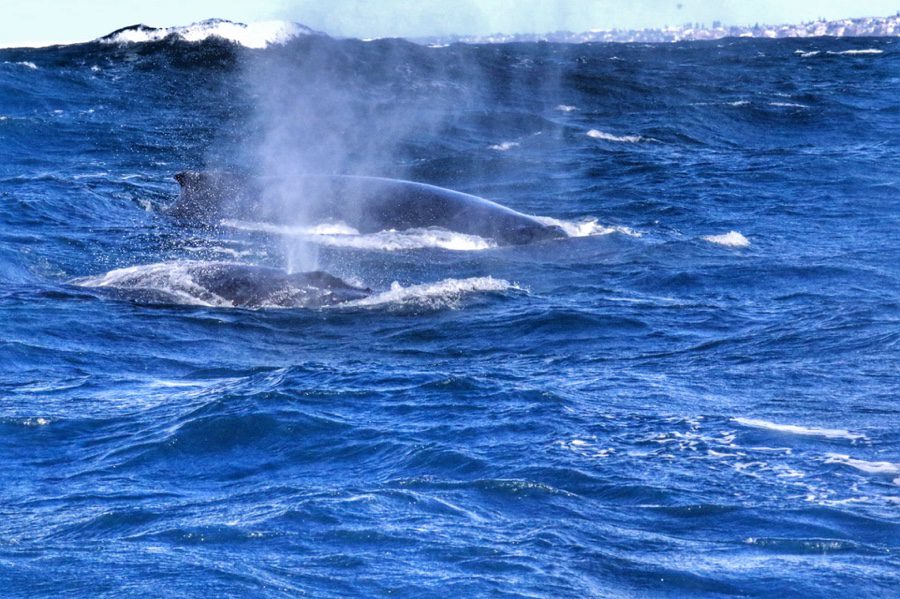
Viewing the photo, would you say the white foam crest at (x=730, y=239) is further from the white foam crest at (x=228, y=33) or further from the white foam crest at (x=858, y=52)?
the white foam crest at (x=858, y=52)

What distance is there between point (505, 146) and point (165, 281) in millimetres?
21449

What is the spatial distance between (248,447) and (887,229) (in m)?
16.2

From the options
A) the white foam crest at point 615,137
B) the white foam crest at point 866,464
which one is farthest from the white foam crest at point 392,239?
the white foam crest at point 615,137

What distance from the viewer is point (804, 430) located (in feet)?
35.2

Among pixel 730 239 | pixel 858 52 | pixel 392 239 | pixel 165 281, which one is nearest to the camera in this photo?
pixel 165 281

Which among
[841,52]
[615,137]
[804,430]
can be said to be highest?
[841,52]

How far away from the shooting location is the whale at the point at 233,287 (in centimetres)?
1619

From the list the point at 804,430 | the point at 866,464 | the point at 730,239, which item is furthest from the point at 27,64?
the point at 866,464

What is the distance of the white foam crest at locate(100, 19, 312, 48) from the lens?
211ft

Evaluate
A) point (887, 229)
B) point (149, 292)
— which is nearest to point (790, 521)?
point (149, 292)

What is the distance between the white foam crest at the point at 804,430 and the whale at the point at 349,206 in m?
10.6

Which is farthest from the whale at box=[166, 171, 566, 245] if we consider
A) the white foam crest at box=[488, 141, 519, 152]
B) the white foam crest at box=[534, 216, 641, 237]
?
the white foam crest at box=[488, 141, 519, 152]

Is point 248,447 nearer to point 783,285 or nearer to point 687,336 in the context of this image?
point 687,336

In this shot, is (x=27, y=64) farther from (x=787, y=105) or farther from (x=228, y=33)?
(x=787, y=105)
